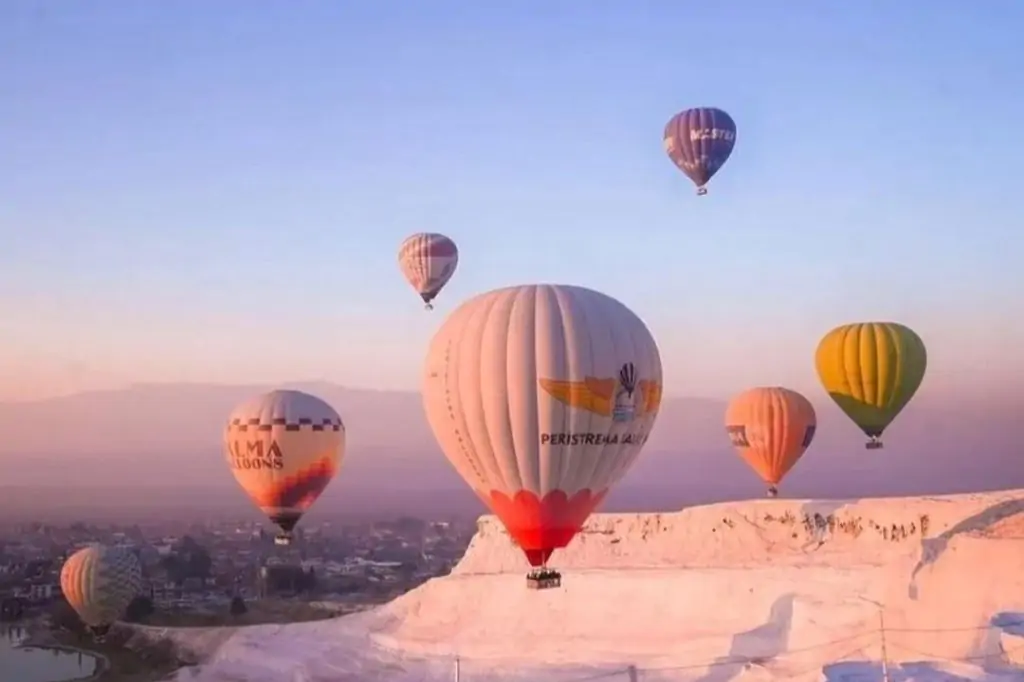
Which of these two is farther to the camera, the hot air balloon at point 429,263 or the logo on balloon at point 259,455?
the hot air balloon at point 429,263

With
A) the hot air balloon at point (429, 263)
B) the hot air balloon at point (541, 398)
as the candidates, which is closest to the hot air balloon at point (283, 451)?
the hot air balloon at point (429, 263)

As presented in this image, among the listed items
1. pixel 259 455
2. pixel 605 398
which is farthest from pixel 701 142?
pixel 259 455

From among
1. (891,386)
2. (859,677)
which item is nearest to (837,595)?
(891,386)

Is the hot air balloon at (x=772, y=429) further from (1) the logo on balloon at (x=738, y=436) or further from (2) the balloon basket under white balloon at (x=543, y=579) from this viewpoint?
(2) the balloon basket under white balloon at (x=543, y=579)

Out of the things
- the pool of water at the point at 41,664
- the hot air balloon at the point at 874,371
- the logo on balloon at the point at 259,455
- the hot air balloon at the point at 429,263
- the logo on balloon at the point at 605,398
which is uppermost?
the hot air balloon at the point at 429,263

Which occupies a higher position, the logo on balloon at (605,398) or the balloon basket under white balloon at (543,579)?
the logo on balloon at (605,398)

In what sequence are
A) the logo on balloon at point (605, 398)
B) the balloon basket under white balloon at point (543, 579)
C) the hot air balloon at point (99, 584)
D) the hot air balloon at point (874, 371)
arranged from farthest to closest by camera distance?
1. the hot air balloon at point (99, 584)
2. the hot air balloon at point (874, 371)
3. the balloon basket under white balloon at point (543, 579)
4. the logo on balloon at point (605, 398)

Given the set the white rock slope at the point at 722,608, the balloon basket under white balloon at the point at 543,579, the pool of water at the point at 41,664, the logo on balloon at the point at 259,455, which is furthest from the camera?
the pool of water at the point at 41,664
